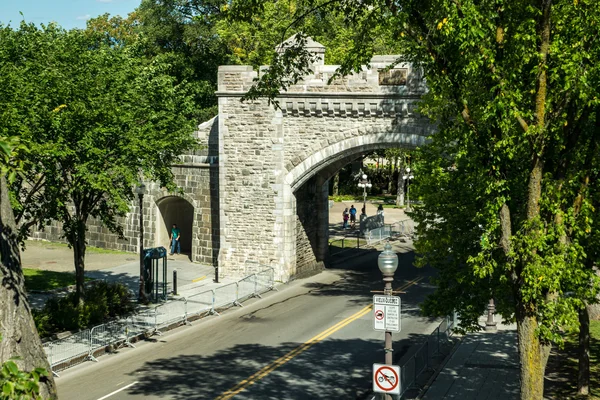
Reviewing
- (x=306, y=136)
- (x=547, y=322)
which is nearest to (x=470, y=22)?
(x=547, y=322)

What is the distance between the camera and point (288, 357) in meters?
18.7

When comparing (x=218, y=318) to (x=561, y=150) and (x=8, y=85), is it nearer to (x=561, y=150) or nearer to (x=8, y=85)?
(x=8, y=85)

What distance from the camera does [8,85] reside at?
1844cm

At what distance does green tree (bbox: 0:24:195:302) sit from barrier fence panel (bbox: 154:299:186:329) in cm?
235

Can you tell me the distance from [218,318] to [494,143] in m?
14.4

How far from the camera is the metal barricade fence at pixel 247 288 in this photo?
25.8 metres

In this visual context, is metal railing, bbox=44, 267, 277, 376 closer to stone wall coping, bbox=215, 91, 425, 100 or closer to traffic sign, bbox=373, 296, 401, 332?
stone wall coping, bbox=215, 91, 425, 100

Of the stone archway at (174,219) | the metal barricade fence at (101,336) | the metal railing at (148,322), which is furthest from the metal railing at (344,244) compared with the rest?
the metal barricade fence at (101,336)

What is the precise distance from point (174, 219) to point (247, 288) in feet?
29.6

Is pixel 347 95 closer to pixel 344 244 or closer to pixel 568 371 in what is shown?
pixel 568 371

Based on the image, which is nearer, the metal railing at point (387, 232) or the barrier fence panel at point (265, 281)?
the barrier fence panel at point (265, 281)

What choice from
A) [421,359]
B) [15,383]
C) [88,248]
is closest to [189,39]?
[88,248]

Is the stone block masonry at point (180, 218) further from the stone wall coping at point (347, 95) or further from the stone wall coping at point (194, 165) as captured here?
the stone wall coping at point (347, 95)

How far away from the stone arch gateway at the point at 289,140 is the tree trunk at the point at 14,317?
20489 mm
